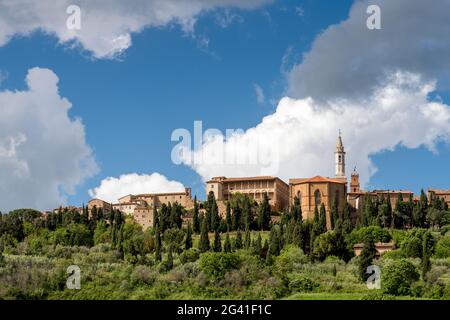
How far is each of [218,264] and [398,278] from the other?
953cm

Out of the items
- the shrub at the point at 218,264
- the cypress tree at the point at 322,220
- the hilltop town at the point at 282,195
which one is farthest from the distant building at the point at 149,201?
the shrub at the point at 218,264

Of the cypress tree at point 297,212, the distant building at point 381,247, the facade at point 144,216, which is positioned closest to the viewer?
the distant building at point 381,247

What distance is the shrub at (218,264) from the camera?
149ft

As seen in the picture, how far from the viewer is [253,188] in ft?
264

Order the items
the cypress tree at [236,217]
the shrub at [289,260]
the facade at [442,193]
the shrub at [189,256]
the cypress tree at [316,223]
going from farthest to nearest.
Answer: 1. the facade at [442,193]
2. the cypress tree at [236,217]
3. the cypress tree at [316,223]
4. the shrub at [189,256]
5. the shrub at [289,260]

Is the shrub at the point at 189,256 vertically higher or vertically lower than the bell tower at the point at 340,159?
lower

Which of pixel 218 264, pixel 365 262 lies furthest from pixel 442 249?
pixel 218 264

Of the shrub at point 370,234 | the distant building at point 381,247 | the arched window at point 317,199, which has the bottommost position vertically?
the distant building at point 381,247

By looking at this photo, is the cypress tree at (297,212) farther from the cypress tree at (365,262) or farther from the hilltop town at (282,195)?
the cypress tree at (365,262)

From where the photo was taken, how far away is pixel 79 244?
211 ft

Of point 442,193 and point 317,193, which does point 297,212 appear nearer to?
point 317,193

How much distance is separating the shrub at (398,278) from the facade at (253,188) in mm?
35542

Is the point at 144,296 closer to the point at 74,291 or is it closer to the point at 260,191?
the point at 74,291
